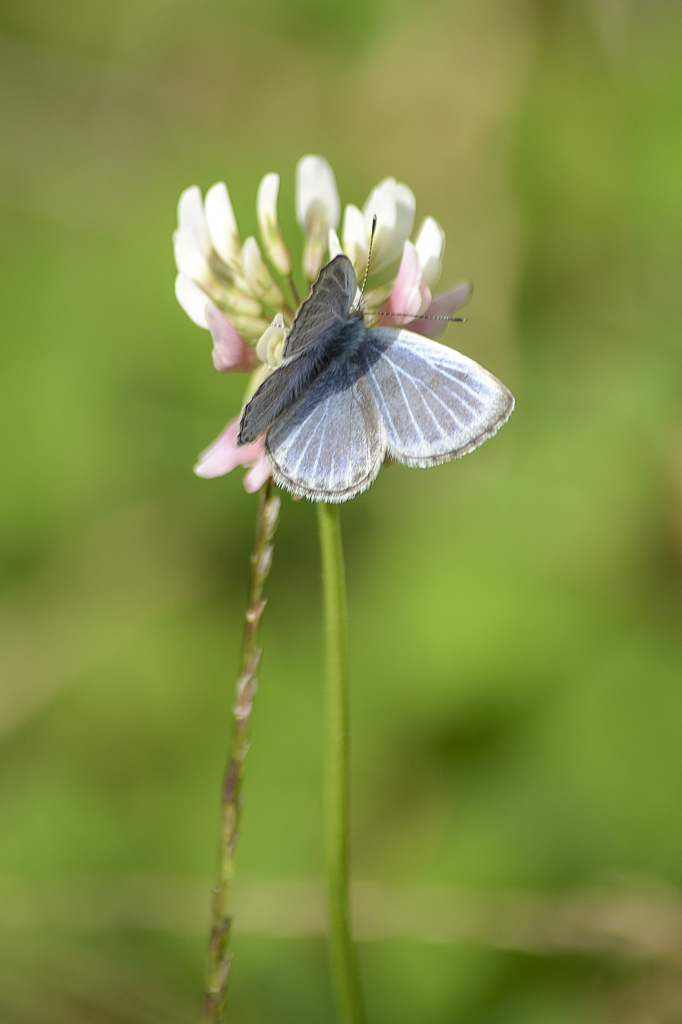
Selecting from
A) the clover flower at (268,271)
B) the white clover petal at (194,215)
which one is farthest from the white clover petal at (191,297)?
the white clover petal at (194,215)

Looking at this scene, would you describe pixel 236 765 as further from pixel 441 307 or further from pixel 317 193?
pixel 317 193

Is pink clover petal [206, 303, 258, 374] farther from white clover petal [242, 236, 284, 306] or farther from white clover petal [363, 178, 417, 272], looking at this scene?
white clover petal [363, 178, 417, 272]

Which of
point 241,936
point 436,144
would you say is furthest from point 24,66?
point 241,936

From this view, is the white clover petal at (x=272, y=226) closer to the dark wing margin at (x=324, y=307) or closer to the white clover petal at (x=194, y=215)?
the white clover petal at (x=194, y=215)

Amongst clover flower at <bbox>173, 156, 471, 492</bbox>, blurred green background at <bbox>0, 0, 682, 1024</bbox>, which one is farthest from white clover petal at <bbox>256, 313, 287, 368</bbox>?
blurred green background at <bbox>0, 0, 682, 1024</bbox>

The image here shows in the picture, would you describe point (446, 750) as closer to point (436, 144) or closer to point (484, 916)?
point (484, 916)
